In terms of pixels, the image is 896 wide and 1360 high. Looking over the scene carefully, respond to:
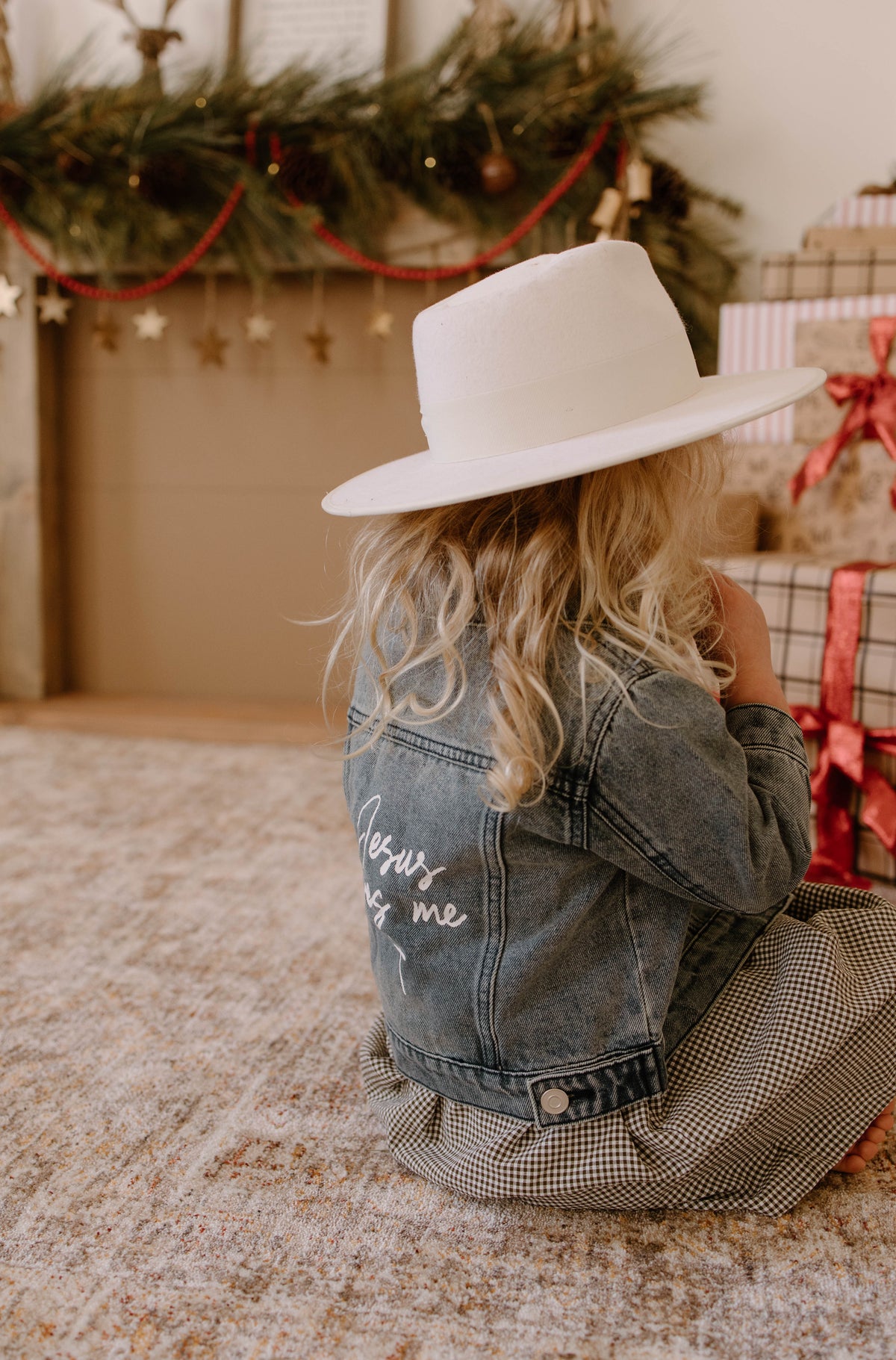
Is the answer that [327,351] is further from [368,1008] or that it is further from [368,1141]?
[368,1141]

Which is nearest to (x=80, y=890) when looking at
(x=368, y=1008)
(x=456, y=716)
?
(x=368, y=1008)

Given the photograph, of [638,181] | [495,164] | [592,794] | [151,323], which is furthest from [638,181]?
[592,794]

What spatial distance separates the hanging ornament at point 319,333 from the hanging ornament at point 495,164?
0.37m

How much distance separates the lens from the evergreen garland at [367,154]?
5.39 ft

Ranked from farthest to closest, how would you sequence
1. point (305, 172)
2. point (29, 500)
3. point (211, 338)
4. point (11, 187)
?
point (29, 500) → point (211, 338) → point (11, 187) → point (305, 172)

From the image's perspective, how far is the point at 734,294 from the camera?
1.81 metres

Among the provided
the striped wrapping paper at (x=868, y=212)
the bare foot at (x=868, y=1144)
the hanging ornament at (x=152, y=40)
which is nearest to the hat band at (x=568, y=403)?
the bare foot at (x=868, y=1144)

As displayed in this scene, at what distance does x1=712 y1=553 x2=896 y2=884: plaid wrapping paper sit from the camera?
1199 mm

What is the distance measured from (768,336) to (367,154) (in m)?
0.76

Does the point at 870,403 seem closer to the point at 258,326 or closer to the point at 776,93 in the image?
the point at 776,93

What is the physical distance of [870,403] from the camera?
1.31 meters

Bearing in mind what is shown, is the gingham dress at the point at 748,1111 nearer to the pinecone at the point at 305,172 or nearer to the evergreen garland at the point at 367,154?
the evergreen garland at the point at 367,154

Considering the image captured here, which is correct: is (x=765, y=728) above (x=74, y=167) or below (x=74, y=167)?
below

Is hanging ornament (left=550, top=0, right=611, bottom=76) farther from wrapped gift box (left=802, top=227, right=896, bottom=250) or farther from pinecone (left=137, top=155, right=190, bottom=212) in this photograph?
pinecone (left=137, top=155, right=190, bottom=212)
